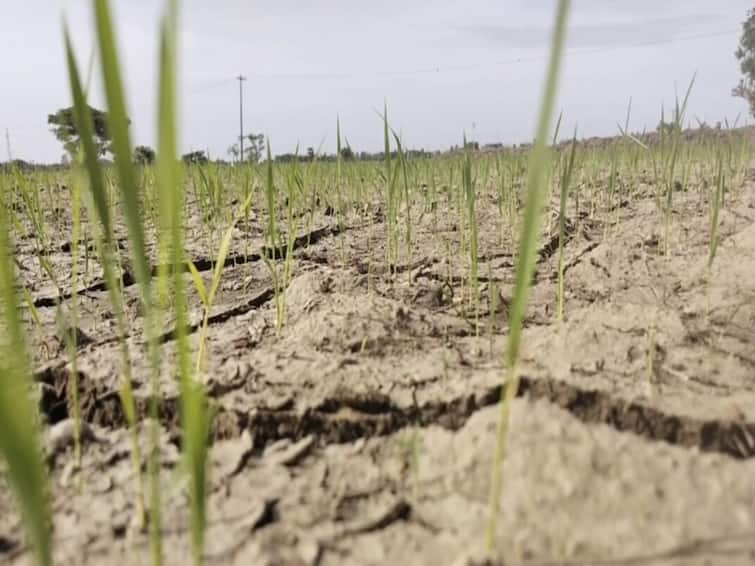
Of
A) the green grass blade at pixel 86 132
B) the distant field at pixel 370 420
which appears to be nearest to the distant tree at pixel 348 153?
the distant field at pixel 370 420

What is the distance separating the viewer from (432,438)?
2.26 ft

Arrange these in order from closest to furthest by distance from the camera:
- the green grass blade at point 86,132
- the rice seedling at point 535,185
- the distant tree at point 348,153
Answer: the rice seedling at point 535,185 → the green grass blade at point 86,132 → the distant tree at point 348,153

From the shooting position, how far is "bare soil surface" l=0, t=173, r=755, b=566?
53 centimetres

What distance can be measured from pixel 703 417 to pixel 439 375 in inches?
12.8

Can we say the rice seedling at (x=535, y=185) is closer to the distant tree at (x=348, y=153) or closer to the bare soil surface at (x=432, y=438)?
the bare soil surface at (x=432, y=438)

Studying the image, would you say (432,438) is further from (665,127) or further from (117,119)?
(665,127)

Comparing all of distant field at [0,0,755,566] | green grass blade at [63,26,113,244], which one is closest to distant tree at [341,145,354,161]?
distant field at [0,0,755,566]

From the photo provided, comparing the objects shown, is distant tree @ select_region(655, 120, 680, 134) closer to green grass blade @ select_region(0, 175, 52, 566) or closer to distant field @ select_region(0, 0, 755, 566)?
distant field @ select_region(0, 0, 755, 566)

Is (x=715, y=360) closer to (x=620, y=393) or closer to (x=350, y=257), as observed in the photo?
(x=620, y=393)

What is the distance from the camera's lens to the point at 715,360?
897 millimetres

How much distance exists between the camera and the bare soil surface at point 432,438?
0.53m

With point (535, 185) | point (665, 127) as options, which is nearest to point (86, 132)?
point (535, 185)

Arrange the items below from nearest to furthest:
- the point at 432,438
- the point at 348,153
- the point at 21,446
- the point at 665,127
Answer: the point at 21,446, the point at 432,438, the point at 665,127, the point at 348,153

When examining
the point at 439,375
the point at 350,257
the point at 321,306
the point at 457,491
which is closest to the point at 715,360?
the point at 439,375
